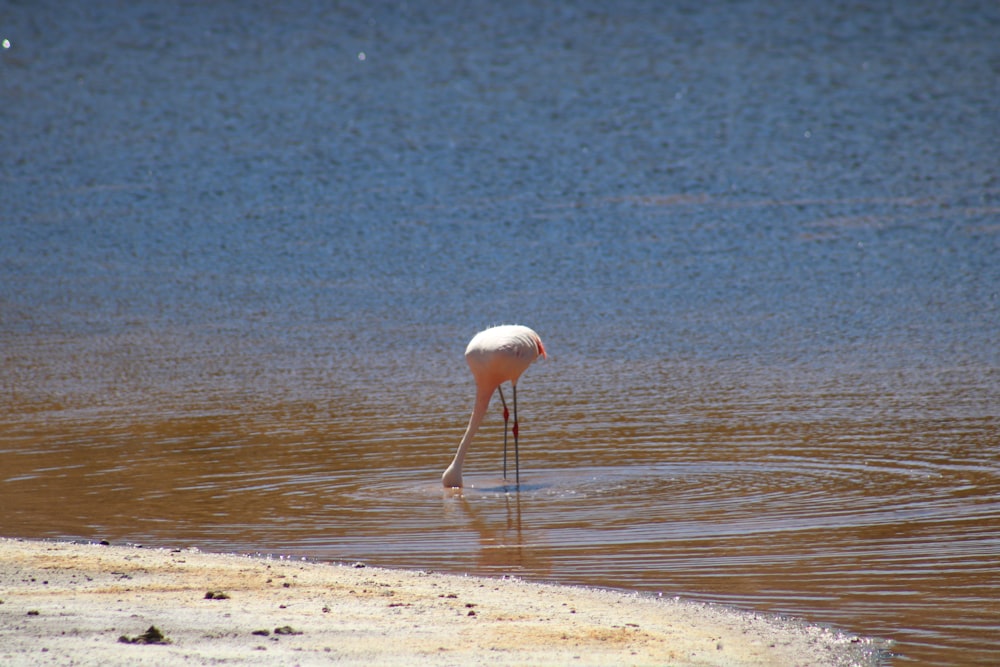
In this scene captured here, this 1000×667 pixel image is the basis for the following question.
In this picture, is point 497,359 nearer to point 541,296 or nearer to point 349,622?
point 349,622

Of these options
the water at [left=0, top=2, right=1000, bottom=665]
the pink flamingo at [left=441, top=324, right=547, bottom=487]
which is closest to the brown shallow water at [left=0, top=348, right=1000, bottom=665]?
the water at [left=0, top=2, right=1000, bottom=665]

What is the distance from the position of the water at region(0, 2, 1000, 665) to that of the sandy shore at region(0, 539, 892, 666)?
421 millimetres

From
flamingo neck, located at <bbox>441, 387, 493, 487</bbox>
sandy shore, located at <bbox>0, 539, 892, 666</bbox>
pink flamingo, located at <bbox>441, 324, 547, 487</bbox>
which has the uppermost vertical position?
pink flamingo, located at <bbox>441, 324, 547, 487</bbox>

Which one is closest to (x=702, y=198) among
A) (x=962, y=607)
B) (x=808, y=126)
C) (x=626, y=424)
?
(x=808, y=126)

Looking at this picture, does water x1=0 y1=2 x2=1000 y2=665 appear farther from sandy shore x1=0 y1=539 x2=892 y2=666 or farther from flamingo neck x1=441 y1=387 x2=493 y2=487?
sandy shore x1=0 y1=539 x2=892 y2=666

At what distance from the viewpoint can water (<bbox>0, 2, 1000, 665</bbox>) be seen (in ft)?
25.7

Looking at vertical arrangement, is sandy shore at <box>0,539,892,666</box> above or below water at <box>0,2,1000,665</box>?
below

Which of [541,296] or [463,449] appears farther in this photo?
[541,296]

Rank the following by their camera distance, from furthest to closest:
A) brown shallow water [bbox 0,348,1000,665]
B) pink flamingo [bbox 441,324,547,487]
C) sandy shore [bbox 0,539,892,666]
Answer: pink flamingo [bbox 441,324,547,487] → brown shallow water [bbox 0,348,1000,665] → sandy shore [bbox 0,539,892,666]

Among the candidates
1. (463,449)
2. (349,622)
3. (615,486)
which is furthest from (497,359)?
(349,622)

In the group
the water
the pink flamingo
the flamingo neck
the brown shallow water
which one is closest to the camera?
Answer: the brown shallow water

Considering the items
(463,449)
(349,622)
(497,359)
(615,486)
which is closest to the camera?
(349,622)

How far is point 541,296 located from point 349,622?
994cm

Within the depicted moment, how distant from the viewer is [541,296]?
15.5m
